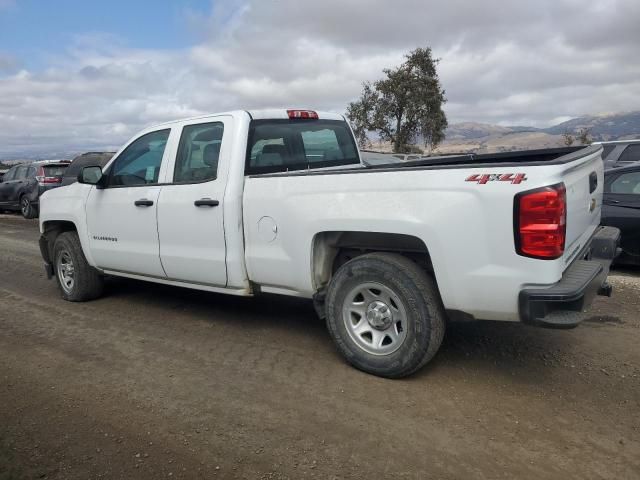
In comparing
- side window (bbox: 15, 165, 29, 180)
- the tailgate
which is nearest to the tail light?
side window (bbox: 15, 165, 29, 180)

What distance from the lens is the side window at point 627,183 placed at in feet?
23.1

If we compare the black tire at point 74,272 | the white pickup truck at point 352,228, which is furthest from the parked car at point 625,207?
the black tire at point 74,272

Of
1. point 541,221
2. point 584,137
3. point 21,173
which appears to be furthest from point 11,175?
point 584,137

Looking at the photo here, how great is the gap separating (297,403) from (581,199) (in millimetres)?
2329

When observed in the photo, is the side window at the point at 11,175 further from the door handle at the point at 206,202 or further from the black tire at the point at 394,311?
the black tire at the point at 394,311

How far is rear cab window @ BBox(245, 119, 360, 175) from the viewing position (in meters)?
4.66

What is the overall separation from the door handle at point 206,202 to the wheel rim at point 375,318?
1.36 metres

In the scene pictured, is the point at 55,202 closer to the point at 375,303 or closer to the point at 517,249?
the point at 375,303

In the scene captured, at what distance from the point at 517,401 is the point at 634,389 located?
0.85m

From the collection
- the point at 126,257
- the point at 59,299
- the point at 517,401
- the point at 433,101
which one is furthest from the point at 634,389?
the point at 433,101

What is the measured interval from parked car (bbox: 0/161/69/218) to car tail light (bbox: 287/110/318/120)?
12724 mm

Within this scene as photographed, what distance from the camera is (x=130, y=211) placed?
207 inches

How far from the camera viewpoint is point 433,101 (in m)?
31.1

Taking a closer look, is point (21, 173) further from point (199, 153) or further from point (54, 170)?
point (199, 153)
